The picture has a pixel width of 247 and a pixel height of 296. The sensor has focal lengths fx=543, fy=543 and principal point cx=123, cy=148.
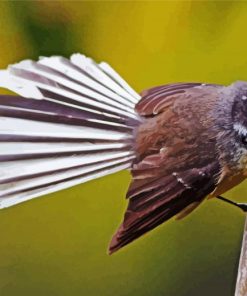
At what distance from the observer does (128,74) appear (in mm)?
1407

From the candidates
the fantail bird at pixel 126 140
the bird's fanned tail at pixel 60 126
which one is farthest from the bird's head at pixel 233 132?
the bird's fanned tail at pixel 60 126

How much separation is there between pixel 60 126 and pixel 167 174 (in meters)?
0.30

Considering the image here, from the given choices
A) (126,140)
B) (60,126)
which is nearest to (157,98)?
(126,140)

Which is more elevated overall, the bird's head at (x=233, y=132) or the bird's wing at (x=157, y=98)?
the bird's wing at (x=157, y=98)

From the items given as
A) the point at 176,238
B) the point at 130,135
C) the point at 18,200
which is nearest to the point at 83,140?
the point at 130,135

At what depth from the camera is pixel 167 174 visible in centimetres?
137

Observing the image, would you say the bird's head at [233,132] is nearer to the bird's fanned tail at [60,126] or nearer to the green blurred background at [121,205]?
the green blurred background at [121,205]

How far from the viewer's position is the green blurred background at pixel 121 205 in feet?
4.54

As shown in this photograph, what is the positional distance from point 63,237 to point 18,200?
149 mm

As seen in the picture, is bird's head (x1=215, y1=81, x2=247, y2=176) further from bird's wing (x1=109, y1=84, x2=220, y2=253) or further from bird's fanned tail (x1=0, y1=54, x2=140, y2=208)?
bird's fanned tail (x1=0, y1=54, x2=140, y2=208)

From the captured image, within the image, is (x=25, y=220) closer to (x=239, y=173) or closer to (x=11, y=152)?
(x=11, y=152)

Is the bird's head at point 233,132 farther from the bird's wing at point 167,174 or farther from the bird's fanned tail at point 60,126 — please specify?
the bird's fanned tail at point 60,126

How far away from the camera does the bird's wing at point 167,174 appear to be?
1373 mm

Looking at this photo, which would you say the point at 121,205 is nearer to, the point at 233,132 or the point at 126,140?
the point at 126,140
